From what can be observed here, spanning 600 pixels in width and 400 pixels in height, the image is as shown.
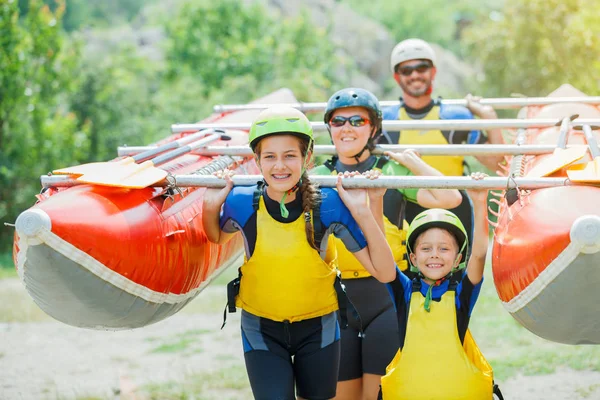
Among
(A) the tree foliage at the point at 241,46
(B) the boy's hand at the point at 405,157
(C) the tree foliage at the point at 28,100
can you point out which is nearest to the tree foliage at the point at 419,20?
(A) the tree foliage at the point at 241,46

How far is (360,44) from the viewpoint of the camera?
36938 millimetres

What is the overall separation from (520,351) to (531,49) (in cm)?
1561

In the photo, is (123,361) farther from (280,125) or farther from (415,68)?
(280,125)

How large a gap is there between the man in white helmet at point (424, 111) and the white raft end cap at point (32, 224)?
2.68 meters

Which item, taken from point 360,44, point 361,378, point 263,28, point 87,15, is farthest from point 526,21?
point 87,15

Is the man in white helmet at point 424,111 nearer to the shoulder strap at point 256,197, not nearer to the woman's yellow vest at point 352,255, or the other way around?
the woman's yellow vest at point 352,255

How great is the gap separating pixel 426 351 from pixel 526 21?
19.3m

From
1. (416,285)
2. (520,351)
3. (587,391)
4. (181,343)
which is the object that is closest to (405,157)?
(416,285)

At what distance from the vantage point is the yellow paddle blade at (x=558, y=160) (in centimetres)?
397

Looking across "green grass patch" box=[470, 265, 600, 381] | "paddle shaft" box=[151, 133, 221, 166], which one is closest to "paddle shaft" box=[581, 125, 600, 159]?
"paddle shaft" box=[151, 133, 221, 166]

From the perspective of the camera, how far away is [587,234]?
10.7 feet

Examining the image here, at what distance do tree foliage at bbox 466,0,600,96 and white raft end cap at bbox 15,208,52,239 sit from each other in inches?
669

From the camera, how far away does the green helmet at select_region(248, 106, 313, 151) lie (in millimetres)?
3652

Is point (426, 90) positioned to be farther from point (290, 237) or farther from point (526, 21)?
point (526, 21)
